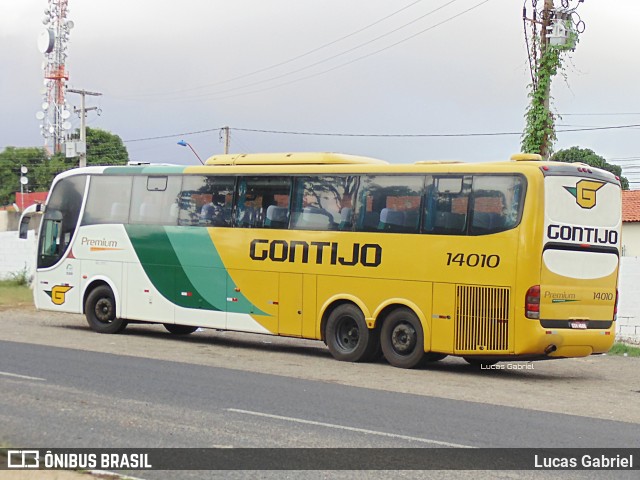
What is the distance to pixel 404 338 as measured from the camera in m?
17.3

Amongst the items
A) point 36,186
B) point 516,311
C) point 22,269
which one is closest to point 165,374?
point 516,311

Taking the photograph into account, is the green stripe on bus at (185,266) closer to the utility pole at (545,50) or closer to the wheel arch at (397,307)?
the wheel arch at (397,307)

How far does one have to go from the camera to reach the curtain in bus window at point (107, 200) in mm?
21641

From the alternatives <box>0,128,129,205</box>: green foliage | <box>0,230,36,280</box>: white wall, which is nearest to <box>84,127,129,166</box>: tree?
<box>0,128,129,205</box>: green foliage

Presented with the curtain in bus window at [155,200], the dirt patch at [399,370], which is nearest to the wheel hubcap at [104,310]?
the dirt patch at [399,370]

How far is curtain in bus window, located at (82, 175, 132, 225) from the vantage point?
21641 mm

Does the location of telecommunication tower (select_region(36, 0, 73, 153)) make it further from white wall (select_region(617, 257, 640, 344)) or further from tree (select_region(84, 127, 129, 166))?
white wall (select_region(617, 257, 640, 344))

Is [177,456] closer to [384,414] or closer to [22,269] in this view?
[384,414]

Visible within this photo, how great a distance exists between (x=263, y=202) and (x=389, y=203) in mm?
2845

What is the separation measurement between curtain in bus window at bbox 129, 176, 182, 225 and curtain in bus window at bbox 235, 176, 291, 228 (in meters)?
1.71

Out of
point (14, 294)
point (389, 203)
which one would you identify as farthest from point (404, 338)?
point (14, 294)

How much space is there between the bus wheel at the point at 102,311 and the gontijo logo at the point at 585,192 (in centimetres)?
1025

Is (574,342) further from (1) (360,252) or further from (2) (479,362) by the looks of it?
(1) (360,252)

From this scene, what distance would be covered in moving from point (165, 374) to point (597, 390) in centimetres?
627
